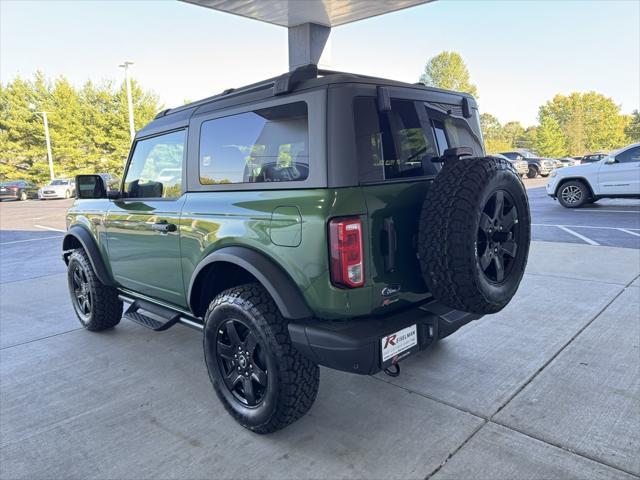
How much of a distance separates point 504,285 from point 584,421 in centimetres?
90

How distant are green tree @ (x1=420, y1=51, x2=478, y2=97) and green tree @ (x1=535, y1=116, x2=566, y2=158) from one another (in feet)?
42.7

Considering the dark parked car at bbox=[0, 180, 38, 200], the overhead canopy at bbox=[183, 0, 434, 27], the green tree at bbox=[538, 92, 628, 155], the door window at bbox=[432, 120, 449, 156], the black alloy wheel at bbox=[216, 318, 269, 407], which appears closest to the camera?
the black alloy wheel at bbox=[216, 318, 269, 407]

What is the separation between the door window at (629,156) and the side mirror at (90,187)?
11.8 metres

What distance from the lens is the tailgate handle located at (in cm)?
233

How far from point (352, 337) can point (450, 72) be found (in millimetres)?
55866

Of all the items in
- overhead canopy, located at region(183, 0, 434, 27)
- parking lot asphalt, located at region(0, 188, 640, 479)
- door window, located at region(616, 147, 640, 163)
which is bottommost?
parking lot asphalt, located at region(0, 188, 640, 479)

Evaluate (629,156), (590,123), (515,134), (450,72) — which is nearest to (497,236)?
(629,156)

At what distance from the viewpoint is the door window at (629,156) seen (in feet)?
35.9

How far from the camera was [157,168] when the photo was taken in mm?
3561

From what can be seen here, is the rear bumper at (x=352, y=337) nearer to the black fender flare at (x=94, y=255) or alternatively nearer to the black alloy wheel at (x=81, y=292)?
the black fender flare at (x=94, y=255)

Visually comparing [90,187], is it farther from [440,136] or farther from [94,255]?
[440,136]

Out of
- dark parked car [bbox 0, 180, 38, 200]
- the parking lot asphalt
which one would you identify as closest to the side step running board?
the parking lot asphalt

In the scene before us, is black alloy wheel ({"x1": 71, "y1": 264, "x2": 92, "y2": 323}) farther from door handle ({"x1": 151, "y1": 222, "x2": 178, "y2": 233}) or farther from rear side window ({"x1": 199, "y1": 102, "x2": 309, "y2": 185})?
rear side window ({"x1": 199, "y1": 102, "x2": 309, "y2": 185})

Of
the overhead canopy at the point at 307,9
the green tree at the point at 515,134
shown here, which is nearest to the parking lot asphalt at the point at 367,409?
the overhead canopy at the point at 307,9
